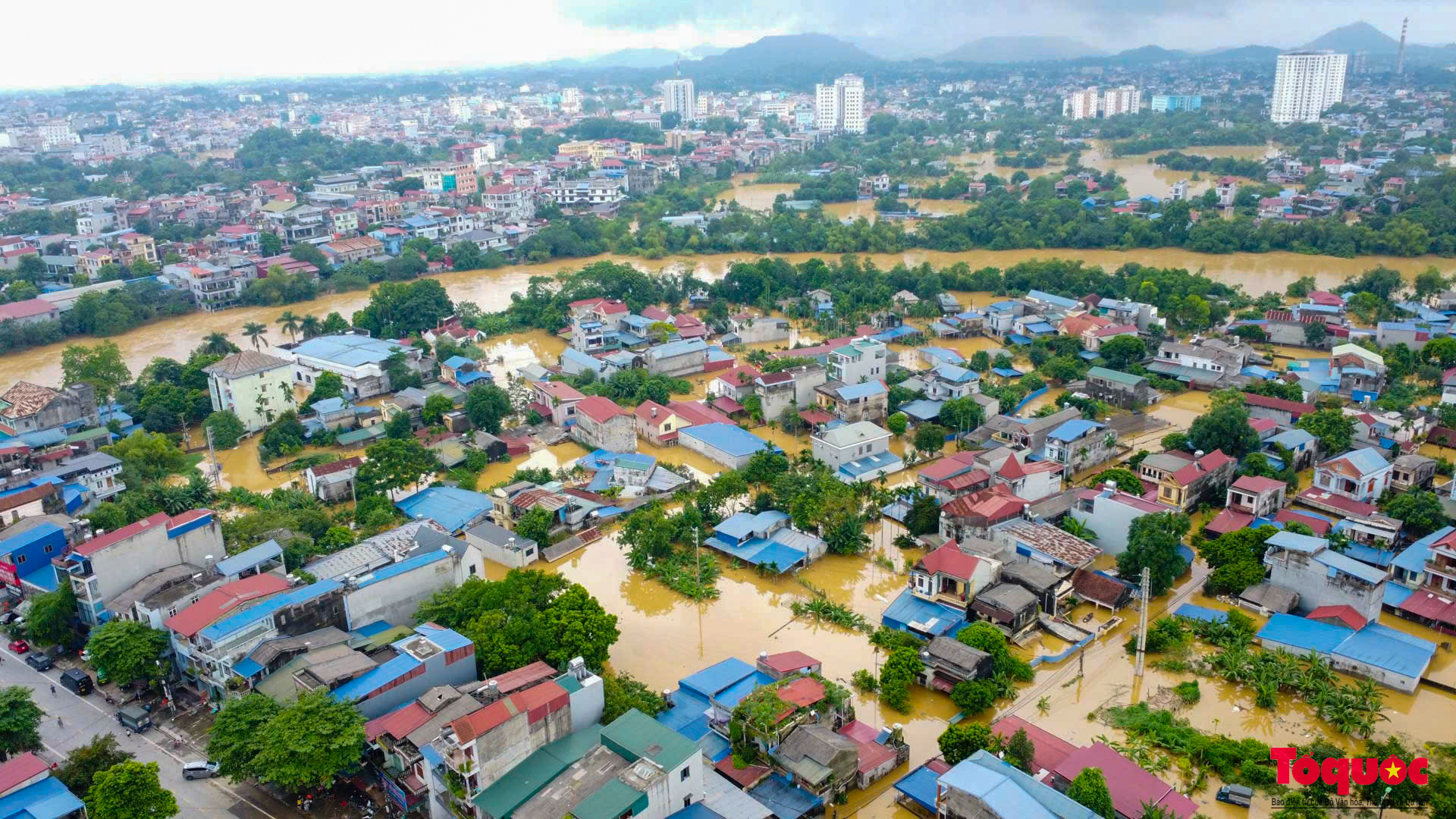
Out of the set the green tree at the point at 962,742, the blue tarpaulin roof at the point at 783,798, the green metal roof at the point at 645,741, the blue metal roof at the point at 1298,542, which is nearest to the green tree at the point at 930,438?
the blue metal roof at the point at 1298,542

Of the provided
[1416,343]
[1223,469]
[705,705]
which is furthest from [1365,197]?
[705,705]

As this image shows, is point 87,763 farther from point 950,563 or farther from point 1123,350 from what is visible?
point 1123,350

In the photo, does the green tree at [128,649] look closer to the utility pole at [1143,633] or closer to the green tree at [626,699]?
the green tree at [626,699]

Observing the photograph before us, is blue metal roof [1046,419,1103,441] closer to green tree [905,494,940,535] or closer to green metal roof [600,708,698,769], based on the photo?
green tree [905,494,940,535]

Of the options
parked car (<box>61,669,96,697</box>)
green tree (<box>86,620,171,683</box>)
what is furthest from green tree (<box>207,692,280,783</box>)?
parked car (<box>61,669,96,697</box>)

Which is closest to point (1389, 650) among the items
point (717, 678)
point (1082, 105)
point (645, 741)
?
point (717, 678)
